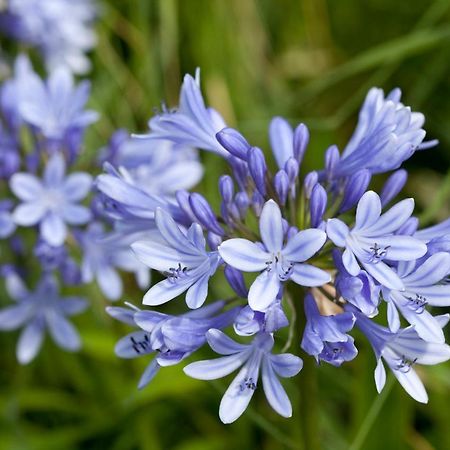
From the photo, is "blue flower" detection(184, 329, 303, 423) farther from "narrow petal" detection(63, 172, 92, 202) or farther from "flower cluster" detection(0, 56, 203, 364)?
"narrow petal" detection(63, 172, 92, 202)

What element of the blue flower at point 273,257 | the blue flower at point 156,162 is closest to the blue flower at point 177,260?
the blue flower at point 273,257

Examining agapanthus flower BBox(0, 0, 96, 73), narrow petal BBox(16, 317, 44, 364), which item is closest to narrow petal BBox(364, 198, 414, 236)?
narrow petal BBox(16, 317, 44, 364)

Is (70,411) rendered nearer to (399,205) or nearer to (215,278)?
(215,278)

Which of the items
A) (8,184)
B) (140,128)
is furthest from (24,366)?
(140,128)

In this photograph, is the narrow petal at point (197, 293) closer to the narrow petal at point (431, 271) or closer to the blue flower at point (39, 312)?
the narrow petal at point (431, 271)

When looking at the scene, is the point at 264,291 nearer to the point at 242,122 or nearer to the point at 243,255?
the point at 243,255

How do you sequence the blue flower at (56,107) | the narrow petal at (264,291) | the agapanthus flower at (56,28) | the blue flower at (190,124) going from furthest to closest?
the agapanthus flower at (56,28) < the blue flower at (56,107) < the blue flower at (190,124) < the narrow petal at (264,291)

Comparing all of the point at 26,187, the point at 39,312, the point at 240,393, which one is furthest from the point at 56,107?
the point at 240,393
